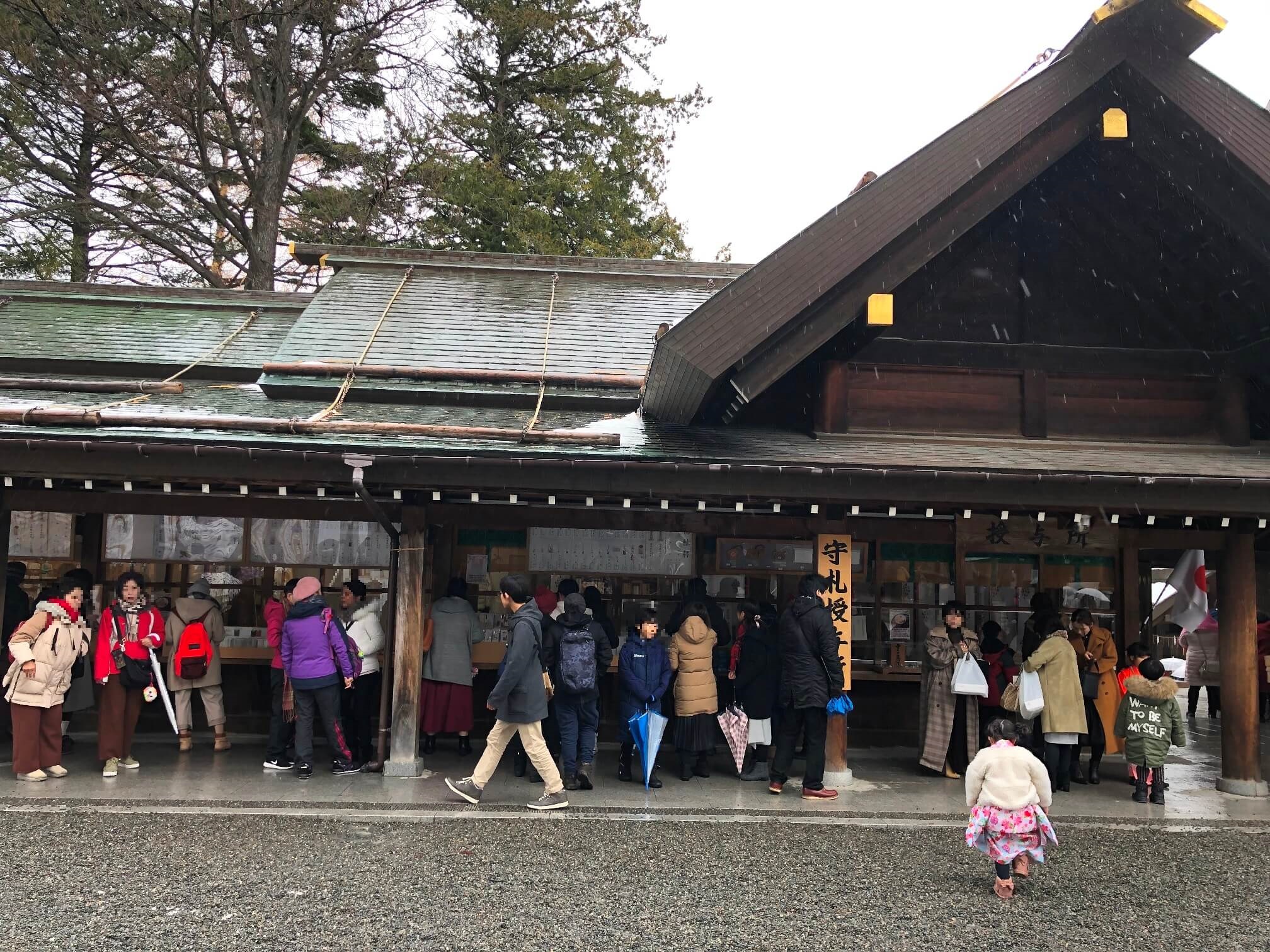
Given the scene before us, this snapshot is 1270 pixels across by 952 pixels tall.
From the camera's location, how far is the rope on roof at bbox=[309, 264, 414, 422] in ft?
27.9

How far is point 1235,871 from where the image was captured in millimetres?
6066

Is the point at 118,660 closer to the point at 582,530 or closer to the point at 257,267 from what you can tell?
the point at 582,530

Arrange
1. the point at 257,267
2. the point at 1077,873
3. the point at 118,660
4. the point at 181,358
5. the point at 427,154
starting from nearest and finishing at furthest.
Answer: the point at 1077,873 < the point at 118,660 < the point at 181,358 < the point at 257,267 < the point at 427,154

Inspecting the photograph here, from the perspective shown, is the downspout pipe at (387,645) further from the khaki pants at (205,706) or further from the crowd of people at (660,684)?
the khaki pants at (205,706)

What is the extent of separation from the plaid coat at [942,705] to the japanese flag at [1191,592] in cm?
407

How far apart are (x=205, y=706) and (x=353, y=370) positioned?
3.62 meters

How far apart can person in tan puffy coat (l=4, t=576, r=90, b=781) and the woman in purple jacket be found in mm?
1710

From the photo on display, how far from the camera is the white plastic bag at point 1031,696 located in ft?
26.3

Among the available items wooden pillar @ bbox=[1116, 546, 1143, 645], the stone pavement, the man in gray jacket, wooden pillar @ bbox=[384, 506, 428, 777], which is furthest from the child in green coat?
wooden pillar @ bbox=[384, 506, 428, 777]

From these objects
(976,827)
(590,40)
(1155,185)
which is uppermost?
(590,40)

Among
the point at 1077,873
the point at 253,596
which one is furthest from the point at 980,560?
the point at 253,596

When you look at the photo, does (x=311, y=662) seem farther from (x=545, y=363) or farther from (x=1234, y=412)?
(x=1234, y=412)

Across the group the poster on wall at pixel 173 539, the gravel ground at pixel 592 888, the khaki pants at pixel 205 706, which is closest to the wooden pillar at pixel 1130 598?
the gravel ground at pixel 592 888

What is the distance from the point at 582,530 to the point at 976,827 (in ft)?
17.4
